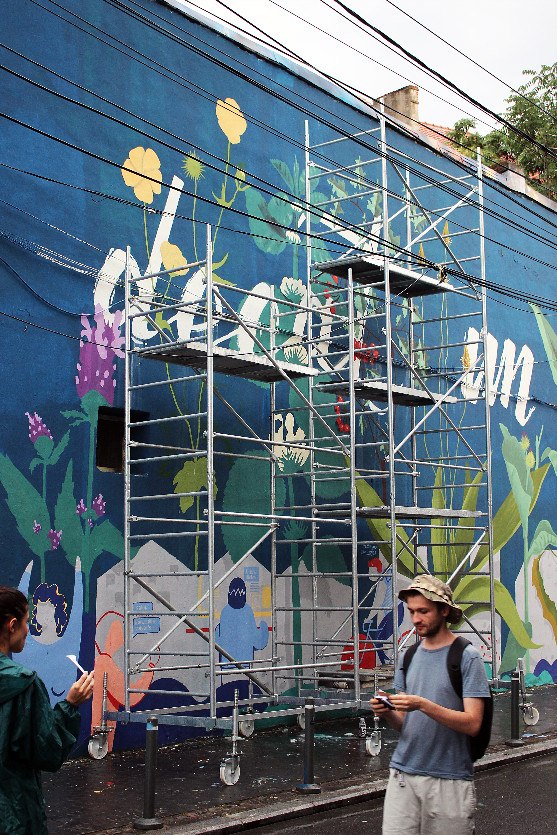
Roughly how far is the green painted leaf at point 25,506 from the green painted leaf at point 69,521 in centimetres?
16

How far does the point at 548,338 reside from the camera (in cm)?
2014

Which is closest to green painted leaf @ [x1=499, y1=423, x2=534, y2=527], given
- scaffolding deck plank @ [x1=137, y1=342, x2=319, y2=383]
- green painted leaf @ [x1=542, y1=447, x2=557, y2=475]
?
green painted leaf @ [x1=542, y1=447, x2=557, y2=475]

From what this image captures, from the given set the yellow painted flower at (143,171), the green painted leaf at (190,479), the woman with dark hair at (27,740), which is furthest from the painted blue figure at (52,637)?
the woman with dark hair at (27,740)

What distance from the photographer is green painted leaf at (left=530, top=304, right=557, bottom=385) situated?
19.9m

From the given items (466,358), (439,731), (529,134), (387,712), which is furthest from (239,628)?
(529,134)

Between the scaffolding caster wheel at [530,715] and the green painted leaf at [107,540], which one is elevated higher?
the green painted leaf at [107,540]

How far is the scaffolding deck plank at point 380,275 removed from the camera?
40.1 feet

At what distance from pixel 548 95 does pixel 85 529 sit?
66.6ft

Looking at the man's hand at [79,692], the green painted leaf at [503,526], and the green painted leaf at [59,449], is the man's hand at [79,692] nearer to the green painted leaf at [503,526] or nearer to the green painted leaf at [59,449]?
the green painted leaf at [59,449]

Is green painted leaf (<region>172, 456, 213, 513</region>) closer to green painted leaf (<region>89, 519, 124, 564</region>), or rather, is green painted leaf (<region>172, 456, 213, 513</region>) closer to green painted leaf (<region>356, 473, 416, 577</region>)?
green painted leaf (<region>89, 519, 124, 564</region>)

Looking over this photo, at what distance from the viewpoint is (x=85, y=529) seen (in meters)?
10.4

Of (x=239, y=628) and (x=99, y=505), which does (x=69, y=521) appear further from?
(x=239, y=628)

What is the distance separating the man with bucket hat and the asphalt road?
3508 millimetres

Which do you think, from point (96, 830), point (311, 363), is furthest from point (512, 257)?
point (96, 830)
